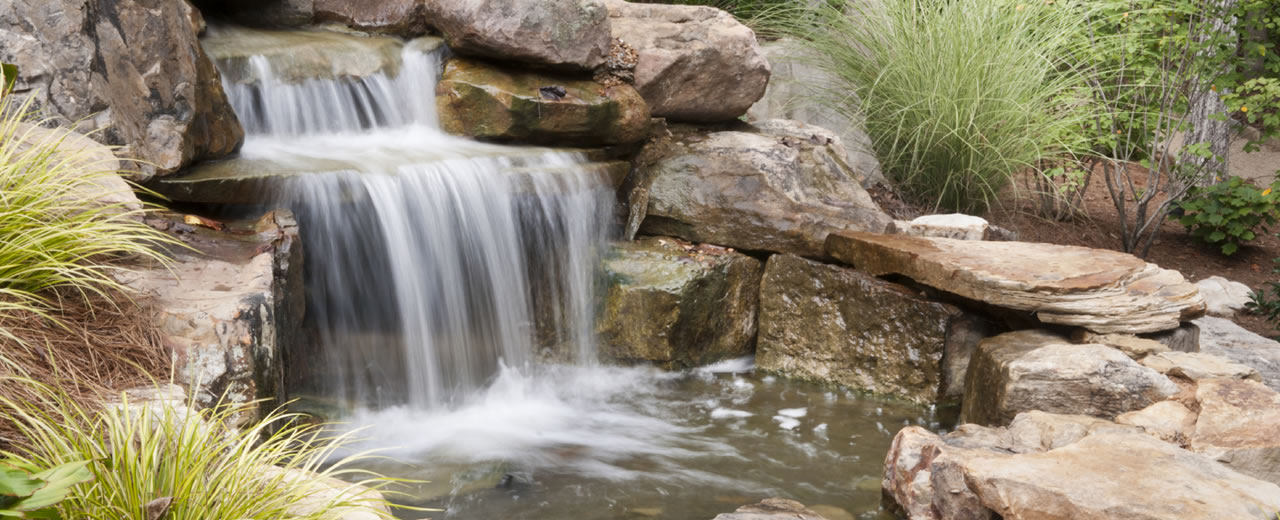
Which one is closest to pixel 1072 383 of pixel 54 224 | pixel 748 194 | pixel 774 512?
pixel 774 512

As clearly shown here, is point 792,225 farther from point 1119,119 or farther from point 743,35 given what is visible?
point 1119,119

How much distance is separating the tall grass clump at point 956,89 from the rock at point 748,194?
0.82 meters

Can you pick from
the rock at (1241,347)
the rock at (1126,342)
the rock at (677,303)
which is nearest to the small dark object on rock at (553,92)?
the rock at (677,303)

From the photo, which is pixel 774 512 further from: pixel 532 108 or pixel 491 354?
pixel 532 108

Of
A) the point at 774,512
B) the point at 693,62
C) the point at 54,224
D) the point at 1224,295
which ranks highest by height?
the point at 693,62

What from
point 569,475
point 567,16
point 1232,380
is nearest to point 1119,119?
point 1232,380

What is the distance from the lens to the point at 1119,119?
7.14 m

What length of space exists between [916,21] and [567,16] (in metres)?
2.47

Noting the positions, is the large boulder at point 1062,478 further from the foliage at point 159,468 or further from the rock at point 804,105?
the rock at point 804,105

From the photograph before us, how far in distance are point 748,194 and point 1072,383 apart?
217 cm

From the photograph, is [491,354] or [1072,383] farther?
[491,354]

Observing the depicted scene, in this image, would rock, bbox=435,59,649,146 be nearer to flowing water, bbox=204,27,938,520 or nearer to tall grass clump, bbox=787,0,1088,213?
flowing water, bbox=204,27,938,520

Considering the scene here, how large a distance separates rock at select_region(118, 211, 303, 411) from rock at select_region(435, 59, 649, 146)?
1.71m

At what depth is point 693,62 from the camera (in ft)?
20.0
